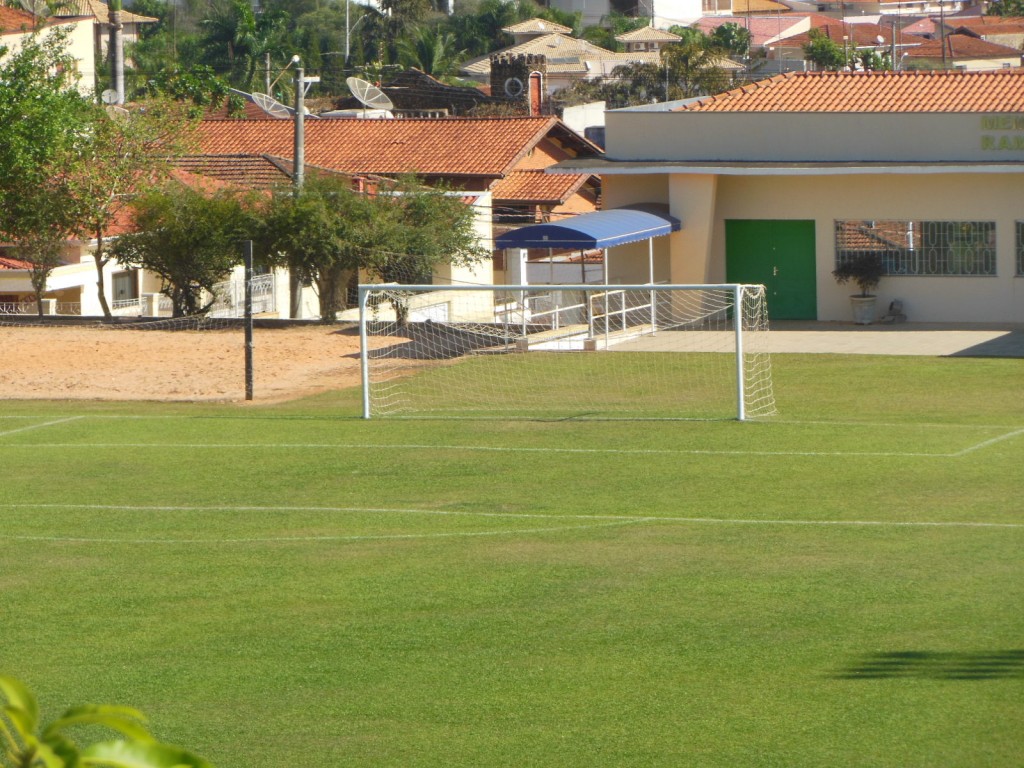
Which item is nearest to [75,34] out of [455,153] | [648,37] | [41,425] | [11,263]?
[455,153]

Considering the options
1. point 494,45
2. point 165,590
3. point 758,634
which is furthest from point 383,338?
point 494,45

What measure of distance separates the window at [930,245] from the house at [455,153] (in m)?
14.6

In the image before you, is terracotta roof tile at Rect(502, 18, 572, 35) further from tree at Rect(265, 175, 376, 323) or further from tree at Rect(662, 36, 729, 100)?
tree at Rect(265, 175, 376, 323)

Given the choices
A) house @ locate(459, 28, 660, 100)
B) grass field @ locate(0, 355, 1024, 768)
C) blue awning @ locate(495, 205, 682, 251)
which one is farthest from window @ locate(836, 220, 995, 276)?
house @ locate(459, 28, 660, 100)

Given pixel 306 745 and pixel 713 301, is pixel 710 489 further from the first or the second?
pixel 713 301

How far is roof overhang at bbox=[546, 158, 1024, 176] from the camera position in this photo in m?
29.6

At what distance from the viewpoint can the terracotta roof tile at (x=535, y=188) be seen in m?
46.8

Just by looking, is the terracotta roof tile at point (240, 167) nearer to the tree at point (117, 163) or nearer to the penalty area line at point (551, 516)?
the tree at point (117, 163)

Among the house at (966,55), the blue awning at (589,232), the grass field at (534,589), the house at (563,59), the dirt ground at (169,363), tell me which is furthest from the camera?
the house at (966,55)

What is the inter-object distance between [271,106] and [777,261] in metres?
25.8

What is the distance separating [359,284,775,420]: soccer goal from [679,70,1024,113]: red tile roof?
440 cm

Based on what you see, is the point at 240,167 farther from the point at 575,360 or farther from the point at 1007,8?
the point at 1007,8

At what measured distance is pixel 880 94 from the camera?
32438 millimetres

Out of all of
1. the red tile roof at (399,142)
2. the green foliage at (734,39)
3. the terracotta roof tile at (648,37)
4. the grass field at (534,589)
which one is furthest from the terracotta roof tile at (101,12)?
the grass field at (534,589)
